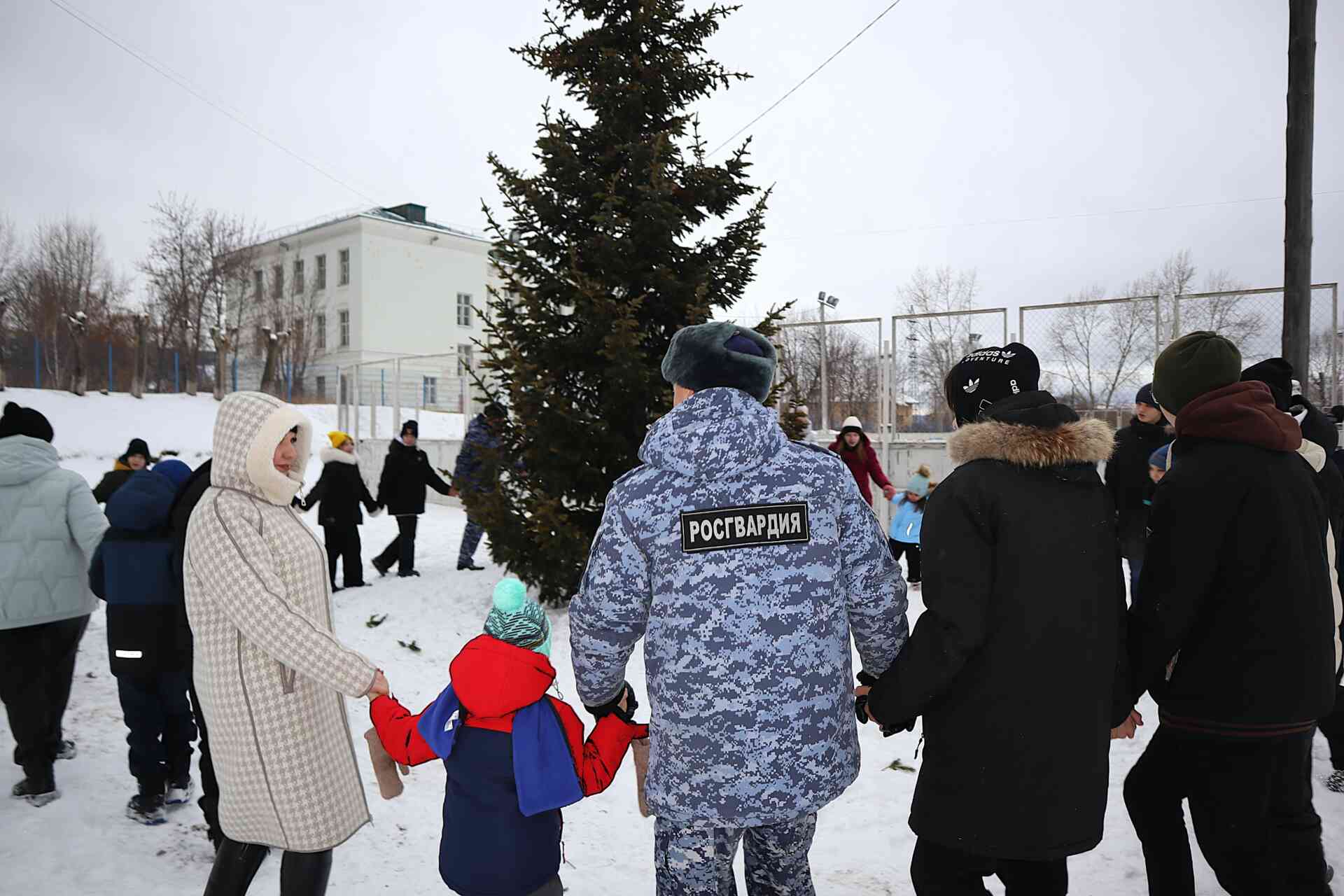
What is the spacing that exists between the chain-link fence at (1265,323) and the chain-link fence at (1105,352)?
331 millimetres

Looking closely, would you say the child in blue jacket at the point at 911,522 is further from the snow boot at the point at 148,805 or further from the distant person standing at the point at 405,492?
the snow boot at the point at 148,805

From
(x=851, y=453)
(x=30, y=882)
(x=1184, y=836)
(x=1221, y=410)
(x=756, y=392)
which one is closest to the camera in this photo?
(x=756, y=392)

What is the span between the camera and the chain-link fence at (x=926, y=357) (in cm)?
1141

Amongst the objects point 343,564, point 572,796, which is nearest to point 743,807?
point 572,796

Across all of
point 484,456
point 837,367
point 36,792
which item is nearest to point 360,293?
point 837,367

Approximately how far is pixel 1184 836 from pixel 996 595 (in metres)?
1.32

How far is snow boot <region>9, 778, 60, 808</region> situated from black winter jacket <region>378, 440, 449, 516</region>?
17.2 ft

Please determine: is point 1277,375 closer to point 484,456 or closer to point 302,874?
point 302,874

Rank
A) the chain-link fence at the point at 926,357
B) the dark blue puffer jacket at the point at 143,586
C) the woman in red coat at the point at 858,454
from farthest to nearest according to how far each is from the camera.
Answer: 1. the chain-link fence at the point at 926,357
2. the woman in red coat at the point at 858,454
3. the dark blue puffer jacket at the point at 143,586

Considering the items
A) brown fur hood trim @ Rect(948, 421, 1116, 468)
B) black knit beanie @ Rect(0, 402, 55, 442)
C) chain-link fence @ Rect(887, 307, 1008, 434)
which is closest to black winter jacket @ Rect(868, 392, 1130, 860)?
brown fur hood trim @ Rect(948, 421, 1116, 468)

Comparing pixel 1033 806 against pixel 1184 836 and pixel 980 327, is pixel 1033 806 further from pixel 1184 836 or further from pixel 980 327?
pixel 980 327

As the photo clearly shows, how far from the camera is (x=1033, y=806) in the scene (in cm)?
222

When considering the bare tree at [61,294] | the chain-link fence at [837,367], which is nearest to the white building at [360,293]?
the bare tree at [61,294]

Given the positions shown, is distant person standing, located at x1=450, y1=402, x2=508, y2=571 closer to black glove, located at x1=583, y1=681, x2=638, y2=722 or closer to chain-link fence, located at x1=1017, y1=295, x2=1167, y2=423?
black glove, located at x1=583, y1=681, x2=638, y2=722
